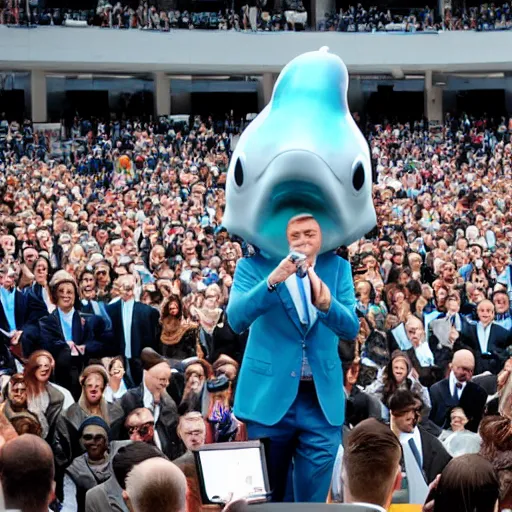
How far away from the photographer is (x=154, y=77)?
33.0 metres

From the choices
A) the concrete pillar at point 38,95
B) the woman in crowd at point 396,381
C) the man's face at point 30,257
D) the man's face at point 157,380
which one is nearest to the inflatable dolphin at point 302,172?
the man's face at point 157,380

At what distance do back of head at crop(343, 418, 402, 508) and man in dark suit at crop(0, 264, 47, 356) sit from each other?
4.71m

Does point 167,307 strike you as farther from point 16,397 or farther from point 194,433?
point 194,433

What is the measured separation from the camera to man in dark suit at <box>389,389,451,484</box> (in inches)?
241

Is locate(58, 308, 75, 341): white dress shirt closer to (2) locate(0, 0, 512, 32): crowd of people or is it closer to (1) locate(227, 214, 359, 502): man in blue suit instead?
(1) locate(227, 214, 359, 502): man in blue suit

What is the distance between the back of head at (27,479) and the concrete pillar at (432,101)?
30.0m

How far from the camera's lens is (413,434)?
6.25 meters

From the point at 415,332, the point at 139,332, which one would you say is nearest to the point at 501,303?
the point at 415,332

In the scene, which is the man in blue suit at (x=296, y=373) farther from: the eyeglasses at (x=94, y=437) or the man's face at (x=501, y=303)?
the man's face at (x=501, y=303)

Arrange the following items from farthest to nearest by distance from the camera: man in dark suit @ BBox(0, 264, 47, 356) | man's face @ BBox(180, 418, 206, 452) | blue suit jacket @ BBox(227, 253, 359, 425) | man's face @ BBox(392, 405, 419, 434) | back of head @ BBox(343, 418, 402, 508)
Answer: man in dark suit @ BBox(0, 264, 47, 356) → man's face @ BBox(180, 418, 206, 452) → man's face @ BBox(392, 405, 419, 434) → blue suit jacket @ BBox(227, 253, 359, 425) → back of head @ BBox(343, 418, 402, 508)

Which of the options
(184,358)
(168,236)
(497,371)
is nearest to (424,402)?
(497,371)

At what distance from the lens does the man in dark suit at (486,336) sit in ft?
28.9

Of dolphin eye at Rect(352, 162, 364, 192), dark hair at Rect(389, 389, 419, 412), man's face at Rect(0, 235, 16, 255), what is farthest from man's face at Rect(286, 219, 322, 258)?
man's face at Rect(0, 235, 16, 255)

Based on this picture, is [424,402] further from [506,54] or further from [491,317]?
[506,54]
